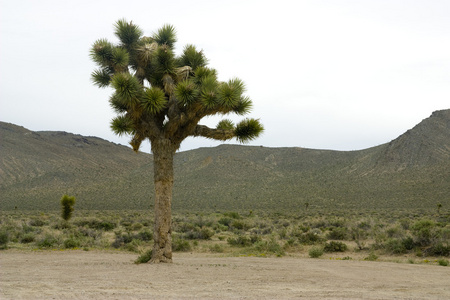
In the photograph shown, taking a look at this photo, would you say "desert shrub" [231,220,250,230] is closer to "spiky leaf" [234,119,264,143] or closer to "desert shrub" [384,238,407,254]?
"desert shrub" [384,238,407,254]

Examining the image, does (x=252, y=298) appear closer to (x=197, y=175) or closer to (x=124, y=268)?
(x=124, y=268)

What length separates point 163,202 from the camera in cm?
1381

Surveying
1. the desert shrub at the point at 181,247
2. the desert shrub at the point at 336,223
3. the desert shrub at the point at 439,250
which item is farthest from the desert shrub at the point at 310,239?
the desert shrub at the point at 336,223

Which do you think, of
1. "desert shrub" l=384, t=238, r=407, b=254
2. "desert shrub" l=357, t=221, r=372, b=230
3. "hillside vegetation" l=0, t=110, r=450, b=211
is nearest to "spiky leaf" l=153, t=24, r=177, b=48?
"desert shrub" l=384, t=238, r=407, b=254

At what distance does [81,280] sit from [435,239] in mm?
14253

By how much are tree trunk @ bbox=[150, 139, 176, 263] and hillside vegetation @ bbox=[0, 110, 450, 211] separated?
3815 centimetres

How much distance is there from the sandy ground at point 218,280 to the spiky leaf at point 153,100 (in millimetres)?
4929

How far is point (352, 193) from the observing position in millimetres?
56156

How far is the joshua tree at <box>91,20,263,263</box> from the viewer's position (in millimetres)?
13602

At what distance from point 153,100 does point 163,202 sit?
3329 mm

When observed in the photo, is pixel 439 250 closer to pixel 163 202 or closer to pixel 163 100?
pixel 163 202

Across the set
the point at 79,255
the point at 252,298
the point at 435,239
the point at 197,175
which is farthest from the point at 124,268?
the point at 197,175

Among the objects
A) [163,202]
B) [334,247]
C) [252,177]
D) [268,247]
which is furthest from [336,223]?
[252,177]

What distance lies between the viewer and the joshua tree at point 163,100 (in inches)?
535
